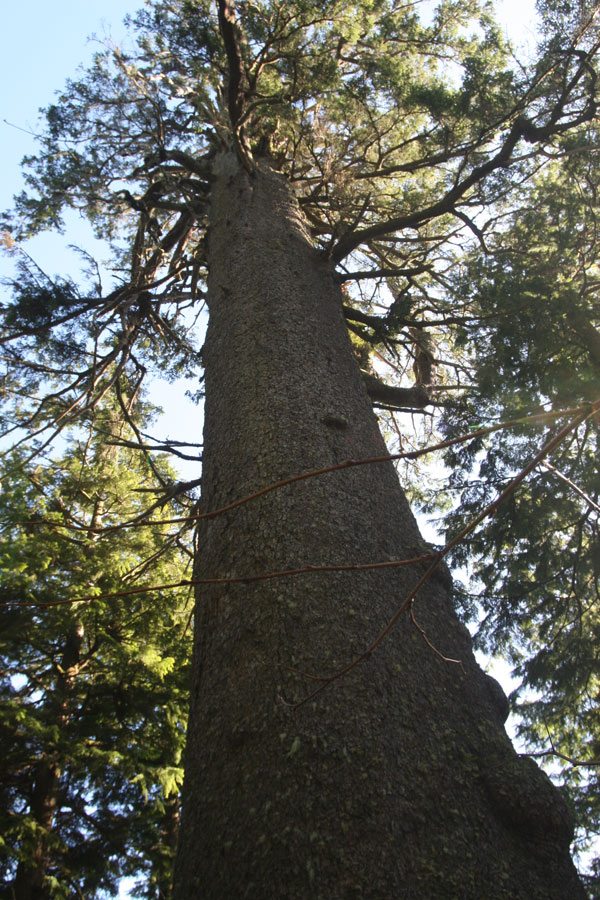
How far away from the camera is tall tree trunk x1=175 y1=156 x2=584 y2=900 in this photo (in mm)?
1360

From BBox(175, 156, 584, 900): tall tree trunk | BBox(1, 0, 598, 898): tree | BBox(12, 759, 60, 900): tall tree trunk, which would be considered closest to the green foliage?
BBox(1, 0, 598, 898): tree

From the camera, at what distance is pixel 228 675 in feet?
5.95

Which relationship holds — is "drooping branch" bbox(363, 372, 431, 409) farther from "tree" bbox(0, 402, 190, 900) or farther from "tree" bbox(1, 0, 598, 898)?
"tree" bbox(0, 402, 190, 900)

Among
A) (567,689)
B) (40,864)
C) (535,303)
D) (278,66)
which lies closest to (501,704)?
(535,303)

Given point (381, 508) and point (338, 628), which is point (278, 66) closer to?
point (381, 508)

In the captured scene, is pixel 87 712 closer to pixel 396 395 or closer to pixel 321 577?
pixel 396 395

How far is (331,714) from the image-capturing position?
1.59m

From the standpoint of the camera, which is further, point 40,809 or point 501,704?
point 40,809

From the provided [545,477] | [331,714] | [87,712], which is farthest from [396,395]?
[87,712]

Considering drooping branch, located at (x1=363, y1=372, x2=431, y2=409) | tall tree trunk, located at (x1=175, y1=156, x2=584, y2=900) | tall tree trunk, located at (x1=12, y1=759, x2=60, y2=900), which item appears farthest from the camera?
tall tree trunk, located at (x1=12, y1=759, x2=60, y2=900)

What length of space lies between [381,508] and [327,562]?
42 cm

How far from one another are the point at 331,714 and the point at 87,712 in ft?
16.3

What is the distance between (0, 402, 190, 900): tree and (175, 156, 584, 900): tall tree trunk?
257 cm

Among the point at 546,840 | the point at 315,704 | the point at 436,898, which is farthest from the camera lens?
the point at 315,704
